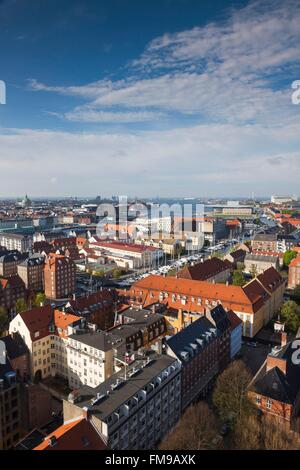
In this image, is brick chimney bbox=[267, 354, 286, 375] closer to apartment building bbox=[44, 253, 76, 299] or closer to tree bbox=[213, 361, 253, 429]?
tree bbox=[213, 361, 253, 429]

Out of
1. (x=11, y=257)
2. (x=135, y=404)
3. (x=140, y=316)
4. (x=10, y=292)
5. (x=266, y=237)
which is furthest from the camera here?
(x=266, y=237)

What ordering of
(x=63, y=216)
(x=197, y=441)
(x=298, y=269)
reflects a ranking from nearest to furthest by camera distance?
1. (x=197, y=441)
2. (x=298, y=269)
3. (x=63, y=216)

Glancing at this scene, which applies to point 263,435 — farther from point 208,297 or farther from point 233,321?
point 208,297

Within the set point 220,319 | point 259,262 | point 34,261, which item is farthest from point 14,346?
point 259,262

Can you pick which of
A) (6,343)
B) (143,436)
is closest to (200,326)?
(143,436)

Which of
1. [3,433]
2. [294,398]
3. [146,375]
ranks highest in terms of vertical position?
[146,375]

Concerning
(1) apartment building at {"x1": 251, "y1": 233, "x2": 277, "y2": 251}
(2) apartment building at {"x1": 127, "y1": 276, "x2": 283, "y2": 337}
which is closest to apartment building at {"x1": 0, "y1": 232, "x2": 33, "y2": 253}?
(2) apartment building at {"x1": 127, "y1": 276, "x2": 283, "y2": 337}

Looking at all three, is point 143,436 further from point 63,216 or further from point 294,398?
point 63,216
